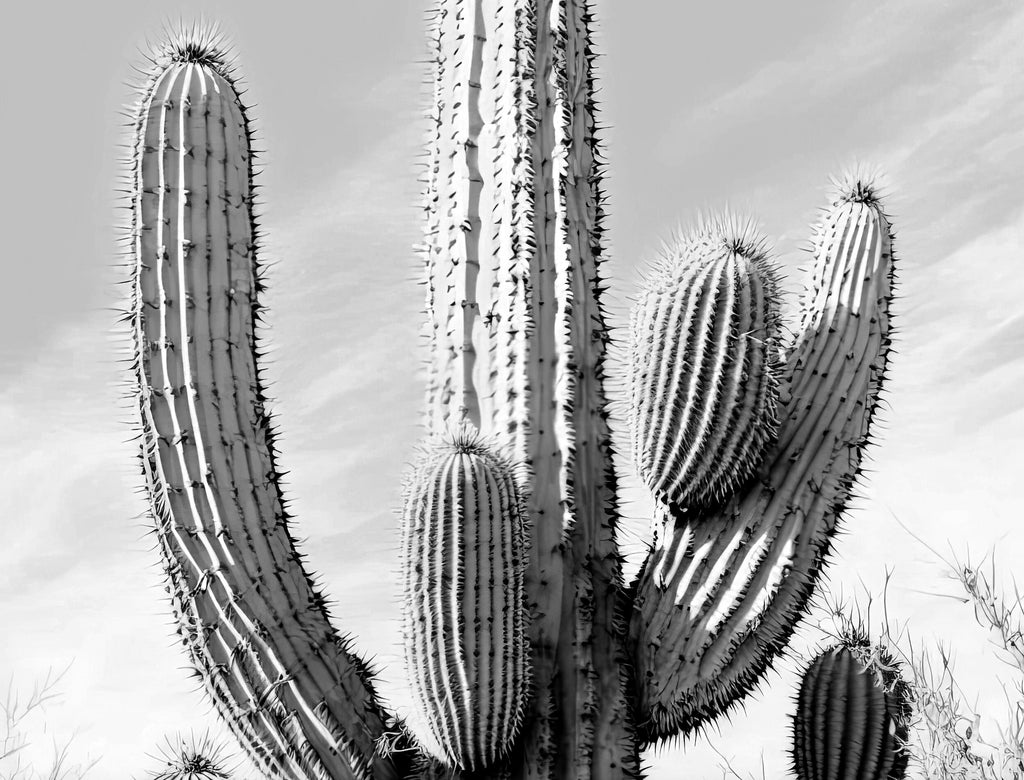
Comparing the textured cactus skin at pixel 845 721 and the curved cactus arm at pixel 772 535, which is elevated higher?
the curved cactus arm at pixel 772 535

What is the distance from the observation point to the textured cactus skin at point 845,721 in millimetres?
5449

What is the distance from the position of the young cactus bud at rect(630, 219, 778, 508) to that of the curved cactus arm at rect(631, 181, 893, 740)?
0.53 ft

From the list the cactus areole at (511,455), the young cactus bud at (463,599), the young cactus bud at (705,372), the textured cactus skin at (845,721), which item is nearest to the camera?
the young cactus bud at (463,599)

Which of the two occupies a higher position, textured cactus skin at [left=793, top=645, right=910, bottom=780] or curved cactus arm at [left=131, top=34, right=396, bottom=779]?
curved cactus arm at [left=131, top=34, right=396, bottom=779]

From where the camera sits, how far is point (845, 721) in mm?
5453

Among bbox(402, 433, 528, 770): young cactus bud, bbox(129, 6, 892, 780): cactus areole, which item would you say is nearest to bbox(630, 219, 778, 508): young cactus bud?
bbox(129, 6, 892, 780): cactus areole

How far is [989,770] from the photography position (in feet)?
14.7

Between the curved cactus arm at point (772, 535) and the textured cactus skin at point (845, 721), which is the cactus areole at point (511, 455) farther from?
the textured cactus skin at point (845, 721)

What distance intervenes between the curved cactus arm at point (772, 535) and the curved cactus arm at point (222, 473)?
3.87 ft

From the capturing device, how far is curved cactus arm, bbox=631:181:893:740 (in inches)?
191

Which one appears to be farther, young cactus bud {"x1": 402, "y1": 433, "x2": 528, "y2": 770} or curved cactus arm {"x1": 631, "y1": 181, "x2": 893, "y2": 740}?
curved cactus arm {"x1": 631, "y1": 181, "x2": 893, "y2": 740}

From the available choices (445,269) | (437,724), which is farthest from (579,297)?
(437,724)

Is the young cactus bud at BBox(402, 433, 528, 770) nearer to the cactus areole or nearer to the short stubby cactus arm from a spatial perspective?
the cactus areole

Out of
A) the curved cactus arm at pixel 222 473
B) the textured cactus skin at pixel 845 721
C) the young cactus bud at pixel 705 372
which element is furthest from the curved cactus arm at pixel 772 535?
the curved cactus arm at pixel 222 473
